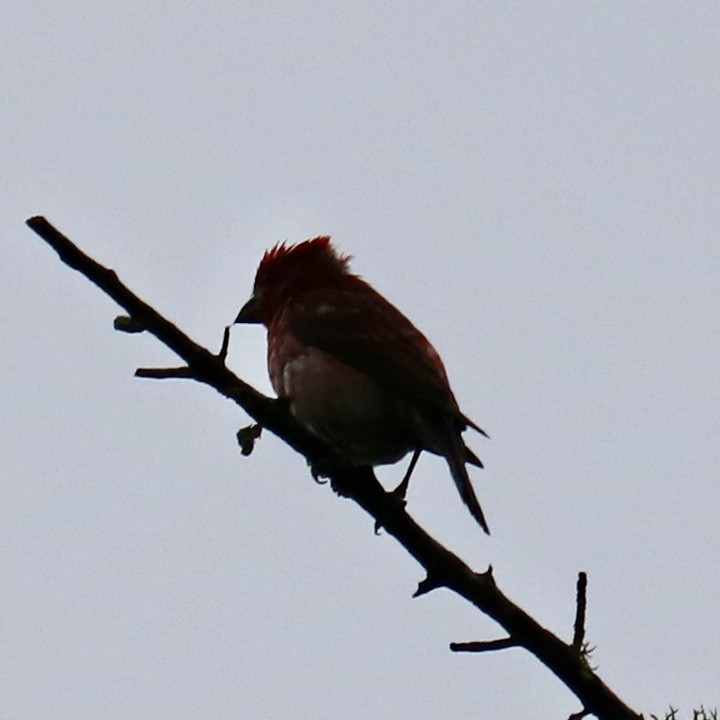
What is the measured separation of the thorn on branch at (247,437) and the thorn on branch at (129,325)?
926mm

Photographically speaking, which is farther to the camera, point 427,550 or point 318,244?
point 318,244

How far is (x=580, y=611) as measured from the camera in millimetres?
4066

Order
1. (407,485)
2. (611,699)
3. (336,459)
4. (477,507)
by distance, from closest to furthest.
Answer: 1. (611,699)
2. (336,459)
3. (477,507)
4. (407,485)

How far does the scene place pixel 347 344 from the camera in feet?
23.1

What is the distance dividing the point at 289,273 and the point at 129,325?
14.7 ft

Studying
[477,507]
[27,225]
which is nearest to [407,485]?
[477,507]

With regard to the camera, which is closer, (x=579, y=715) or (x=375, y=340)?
(x=579, y=715)

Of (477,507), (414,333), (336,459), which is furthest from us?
(414,333)

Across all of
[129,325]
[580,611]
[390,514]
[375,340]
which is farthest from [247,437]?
[375,340]

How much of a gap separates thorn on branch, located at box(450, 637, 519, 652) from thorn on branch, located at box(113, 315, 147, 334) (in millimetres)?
1420

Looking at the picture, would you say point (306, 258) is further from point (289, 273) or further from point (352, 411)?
point (352, 411)

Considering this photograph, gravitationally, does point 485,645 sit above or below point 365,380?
below

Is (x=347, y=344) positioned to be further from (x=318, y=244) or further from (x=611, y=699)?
(x=611, y=699)

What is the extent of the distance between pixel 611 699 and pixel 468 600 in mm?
573
